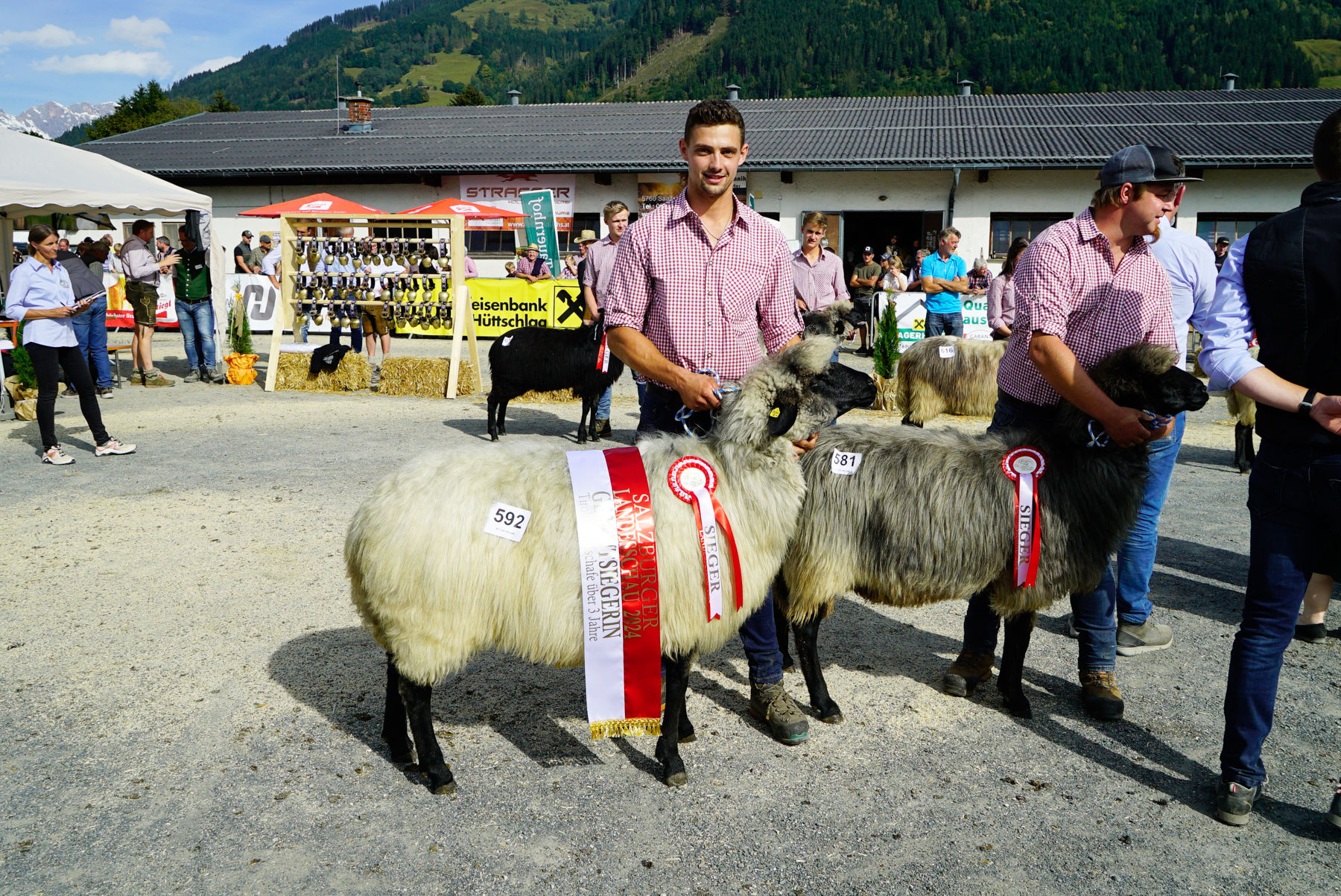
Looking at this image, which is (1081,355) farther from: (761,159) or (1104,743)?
(761,159)

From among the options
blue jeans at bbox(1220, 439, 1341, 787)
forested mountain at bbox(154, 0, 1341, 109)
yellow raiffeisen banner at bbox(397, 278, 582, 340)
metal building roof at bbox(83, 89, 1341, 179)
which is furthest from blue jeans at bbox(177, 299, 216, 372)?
forested mountain at bbox(154, 0, 1341, 109)

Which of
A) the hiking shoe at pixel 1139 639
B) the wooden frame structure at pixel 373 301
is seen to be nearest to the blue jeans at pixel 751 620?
the hiking shoe at pixel 1139 639

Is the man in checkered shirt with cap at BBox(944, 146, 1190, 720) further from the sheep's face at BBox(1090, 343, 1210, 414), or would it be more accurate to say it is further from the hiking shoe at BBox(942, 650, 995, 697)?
the hiking shoe at BBox(942, 650, 995, 697)

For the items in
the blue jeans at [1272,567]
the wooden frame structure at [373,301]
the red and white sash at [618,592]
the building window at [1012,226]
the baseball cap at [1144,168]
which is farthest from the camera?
the building window at [1012,226]

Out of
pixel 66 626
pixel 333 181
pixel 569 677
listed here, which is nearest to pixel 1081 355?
pixel 569 677

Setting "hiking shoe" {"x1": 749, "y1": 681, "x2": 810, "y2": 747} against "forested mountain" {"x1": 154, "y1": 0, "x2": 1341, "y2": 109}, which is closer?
"hiking shoe" {"x1": 749, "y1": 681, "x2": 810, "y2": 747}

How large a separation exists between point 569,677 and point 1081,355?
2780mm

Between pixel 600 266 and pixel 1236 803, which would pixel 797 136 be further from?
pixel 1236 803

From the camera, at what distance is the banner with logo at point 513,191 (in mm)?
24875

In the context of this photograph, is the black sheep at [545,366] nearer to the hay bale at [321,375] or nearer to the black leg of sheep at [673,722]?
the hay bale at [321,375]

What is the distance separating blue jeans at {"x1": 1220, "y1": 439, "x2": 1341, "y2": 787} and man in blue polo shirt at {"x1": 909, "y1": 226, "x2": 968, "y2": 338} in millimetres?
8369

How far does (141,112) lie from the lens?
69.2 meters

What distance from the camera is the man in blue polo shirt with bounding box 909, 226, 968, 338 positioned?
1120 cm

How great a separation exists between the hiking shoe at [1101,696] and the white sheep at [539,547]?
5.34 ft
